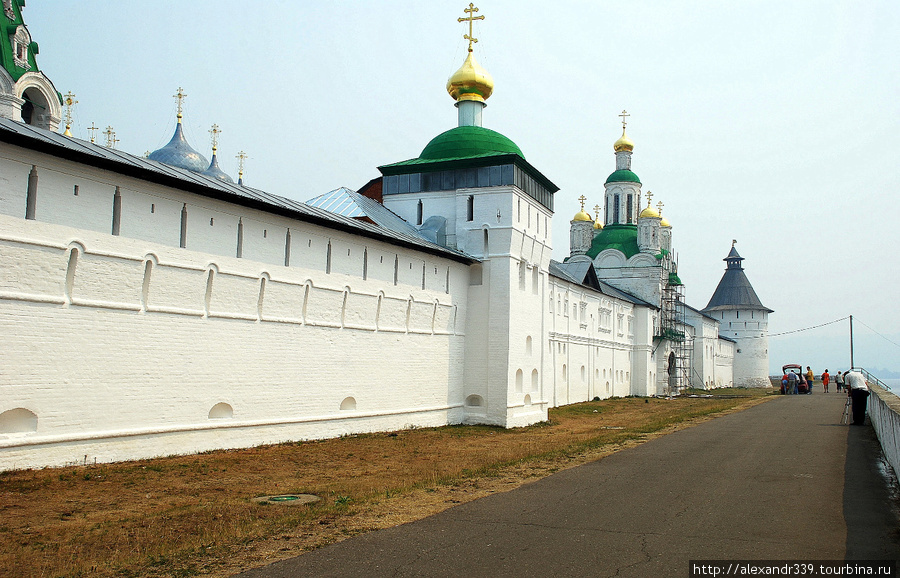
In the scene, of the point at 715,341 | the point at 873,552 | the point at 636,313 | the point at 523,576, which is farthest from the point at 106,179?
the point at 715,341

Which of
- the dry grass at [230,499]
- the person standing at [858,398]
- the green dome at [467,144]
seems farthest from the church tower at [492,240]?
the person standing at [858,398]

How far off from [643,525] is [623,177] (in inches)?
1839

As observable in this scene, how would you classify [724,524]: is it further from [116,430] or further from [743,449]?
[116,430]

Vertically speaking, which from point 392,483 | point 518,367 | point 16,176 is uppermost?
point 16,176

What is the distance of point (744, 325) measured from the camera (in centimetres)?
6706

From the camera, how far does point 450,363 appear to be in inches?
776

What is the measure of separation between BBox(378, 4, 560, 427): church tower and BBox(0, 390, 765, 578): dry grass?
200 inches

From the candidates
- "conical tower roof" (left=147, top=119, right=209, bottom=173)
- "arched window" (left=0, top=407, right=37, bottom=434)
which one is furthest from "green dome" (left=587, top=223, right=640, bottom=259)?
"arched window" (left=0, top=407, right=37, bottom=434)

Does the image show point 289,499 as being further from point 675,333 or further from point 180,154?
point 675,333

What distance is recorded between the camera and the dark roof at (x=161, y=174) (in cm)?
980

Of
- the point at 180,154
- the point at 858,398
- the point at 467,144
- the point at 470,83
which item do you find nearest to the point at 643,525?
the point at 858,398

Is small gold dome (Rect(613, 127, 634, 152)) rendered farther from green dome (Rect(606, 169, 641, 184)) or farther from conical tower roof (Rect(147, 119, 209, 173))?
conical tower roof (Rect(147, 119, 209, 173))

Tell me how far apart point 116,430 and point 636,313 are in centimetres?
3828

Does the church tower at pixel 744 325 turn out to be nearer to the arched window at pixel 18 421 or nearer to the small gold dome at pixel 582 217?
the small gold dome at pixel 582 217
